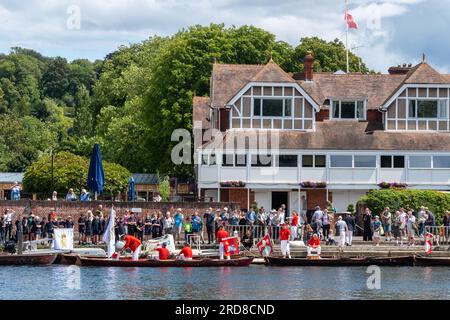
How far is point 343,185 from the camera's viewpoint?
2913 inches

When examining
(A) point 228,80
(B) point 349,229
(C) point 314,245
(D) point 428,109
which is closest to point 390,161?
(D) point 428,109

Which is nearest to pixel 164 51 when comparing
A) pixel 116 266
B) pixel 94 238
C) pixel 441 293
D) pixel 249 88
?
pixel 249 88

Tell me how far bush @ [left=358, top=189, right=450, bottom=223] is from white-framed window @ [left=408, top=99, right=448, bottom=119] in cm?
881

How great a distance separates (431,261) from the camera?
57.0 m

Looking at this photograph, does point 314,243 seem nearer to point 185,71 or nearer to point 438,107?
point 438,107

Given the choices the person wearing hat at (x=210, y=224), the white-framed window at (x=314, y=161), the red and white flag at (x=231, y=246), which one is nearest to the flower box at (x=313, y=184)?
the white-framed window at (x=314, y=161)

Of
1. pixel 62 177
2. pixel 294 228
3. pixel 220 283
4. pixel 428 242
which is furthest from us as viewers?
pixel 62 177

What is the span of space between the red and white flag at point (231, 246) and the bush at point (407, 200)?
474 inches

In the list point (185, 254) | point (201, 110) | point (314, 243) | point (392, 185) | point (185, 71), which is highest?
point (185, 71)

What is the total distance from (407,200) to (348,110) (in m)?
11.7

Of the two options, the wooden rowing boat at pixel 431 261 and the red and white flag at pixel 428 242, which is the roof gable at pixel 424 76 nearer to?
the red and white flag at pixel 428 242

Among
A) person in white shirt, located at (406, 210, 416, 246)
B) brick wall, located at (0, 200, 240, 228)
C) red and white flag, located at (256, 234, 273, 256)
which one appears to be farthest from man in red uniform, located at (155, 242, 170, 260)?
person in white shirt, located at (406, 210, 416, 246)

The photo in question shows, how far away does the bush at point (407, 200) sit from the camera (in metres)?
66.4

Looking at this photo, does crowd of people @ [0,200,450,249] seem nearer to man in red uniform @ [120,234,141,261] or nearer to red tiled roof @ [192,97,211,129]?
man in red uniform @ [120,234,141,261]
